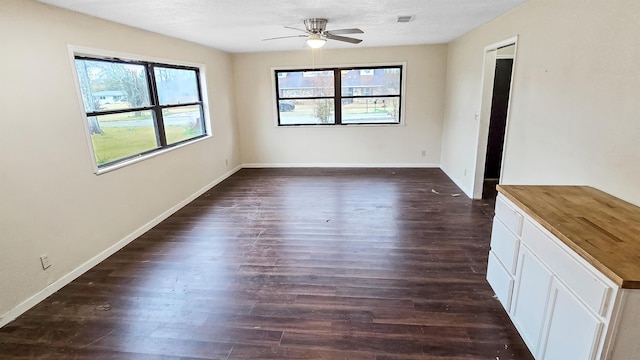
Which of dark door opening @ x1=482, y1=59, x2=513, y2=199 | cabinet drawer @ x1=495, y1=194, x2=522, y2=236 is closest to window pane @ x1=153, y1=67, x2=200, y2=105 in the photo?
cabinet drawer @ x1=495, y1=194, x2=522, y2=236

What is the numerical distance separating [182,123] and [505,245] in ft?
15.0

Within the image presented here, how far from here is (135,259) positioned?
3246 mm

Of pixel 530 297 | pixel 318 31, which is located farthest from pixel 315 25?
pixel 530 297

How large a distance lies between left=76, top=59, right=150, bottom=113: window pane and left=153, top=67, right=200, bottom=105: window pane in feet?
1.00

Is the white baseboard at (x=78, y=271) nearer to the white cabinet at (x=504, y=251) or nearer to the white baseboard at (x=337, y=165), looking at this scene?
the white baseboard at (x=337, y=165)

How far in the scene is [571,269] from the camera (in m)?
1.50

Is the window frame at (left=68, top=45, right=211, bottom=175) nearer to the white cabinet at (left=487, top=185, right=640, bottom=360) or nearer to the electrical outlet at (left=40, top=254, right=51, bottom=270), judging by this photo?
the electrical outlet at (left=40, top=254, right=51, bottom=270)

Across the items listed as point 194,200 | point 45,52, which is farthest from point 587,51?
point 194,200

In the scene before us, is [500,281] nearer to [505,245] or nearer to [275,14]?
[505,245]

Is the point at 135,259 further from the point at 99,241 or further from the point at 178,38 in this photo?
the point at 178,38

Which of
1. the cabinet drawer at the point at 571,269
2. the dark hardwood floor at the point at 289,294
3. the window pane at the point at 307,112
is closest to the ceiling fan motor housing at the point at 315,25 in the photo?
the dark hardwood floor at the point at 289,294

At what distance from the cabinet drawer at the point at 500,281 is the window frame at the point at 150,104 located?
367 centimetres

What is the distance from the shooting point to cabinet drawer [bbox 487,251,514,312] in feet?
7.17

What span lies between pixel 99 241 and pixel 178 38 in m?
2.94
